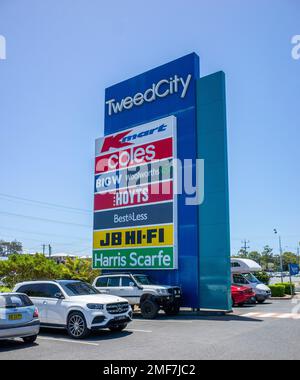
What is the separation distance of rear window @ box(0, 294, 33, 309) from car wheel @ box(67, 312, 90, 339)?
1497 millimetres

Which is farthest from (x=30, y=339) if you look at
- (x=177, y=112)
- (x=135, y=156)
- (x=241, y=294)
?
(x=241, y=294)

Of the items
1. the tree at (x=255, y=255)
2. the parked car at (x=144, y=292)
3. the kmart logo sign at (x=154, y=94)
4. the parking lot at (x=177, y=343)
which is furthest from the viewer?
the tree at (x=255, y=255)

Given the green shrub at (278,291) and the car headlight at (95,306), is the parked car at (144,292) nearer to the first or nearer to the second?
the car headlight at (95,306)

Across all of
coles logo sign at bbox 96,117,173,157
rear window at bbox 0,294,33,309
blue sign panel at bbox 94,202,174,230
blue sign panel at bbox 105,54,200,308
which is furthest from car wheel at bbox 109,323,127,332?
coles logo sign at bbox 96,117,173,157

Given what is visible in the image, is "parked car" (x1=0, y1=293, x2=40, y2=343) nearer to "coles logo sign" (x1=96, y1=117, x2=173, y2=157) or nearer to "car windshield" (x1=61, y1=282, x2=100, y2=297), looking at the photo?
"car windshield" (x1=61, y1=282, x2=100, y2=297)

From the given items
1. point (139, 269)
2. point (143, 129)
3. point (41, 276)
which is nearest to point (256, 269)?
point (139, 269)

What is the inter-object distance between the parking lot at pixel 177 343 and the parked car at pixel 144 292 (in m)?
2.21

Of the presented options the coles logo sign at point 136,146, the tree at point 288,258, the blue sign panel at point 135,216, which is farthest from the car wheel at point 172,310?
the tree at point 288,258

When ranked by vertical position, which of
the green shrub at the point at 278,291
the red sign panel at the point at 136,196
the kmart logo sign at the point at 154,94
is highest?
the kmart logo sign at the point at 154,94

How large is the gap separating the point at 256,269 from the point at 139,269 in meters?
11.1

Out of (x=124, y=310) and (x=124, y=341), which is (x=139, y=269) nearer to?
(x=124, y=310)

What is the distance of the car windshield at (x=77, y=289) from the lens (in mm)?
13258

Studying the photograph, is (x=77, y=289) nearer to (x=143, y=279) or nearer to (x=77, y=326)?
(x=77, y=326)

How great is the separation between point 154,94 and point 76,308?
13.9 meters
